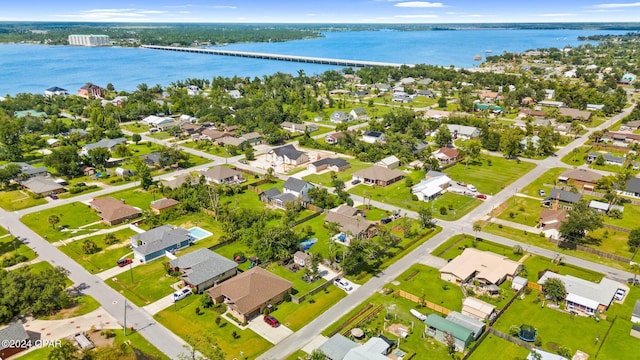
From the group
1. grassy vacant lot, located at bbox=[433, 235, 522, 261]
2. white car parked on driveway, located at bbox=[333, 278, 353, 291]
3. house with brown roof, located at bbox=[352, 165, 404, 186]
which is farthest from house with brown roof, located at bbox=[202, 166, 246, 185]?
grassy vacant lot, located at bbox=[433, 235, 522, 261]

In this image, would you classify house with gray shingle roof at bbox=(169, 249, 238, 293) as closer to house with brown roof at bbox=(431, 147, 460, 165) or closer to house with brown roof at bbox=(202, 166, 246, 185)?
house with brown roof at bbox=(202, 166, 246, 185)

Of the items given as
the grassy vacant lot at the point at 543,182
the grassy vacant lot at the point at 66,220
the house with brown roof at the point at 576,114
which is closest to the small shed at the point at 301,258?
the grassy vacant lot at the point at 66,220

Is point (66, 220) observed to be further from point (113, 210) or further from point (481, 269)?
point (481, 269)

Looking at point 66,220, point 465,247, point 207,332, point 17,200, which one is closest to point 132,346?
point 207,332

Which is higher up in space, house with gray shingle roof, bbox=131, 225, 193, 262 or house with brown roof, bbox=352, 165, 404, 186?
house with brown roof, bbox=352, 165, 404, 186

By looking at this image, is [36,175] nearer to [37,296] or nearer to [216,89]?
[37,296]

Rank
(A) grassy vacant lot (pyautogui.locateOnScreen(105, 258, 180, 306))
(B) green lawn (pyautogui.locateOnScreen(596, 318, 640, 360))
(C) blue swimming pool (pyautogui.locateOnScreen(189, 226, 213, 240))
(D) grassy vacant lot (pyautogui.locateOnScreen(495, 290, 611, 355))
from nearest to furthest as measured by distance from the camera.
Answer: (B) green lawn (pyautogui.locateOnScreen(596, 318, 640, 360)) < (D) grassy vacant lot (pyautogui.locateOnScreen(495, 290, 611, 355)) < (A) grassy vacant lot (pyautogui.locateOnScreen(105, 258, 180, 306)) < (C) blue swimming pool (pyautogui.locateOnScreen(189, 226, 213, 240))

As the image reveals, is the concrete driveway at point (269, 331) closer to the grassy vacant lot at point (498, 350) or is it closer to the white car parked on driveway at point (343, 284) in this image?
the white car parked on driveway at point (343, 284)
